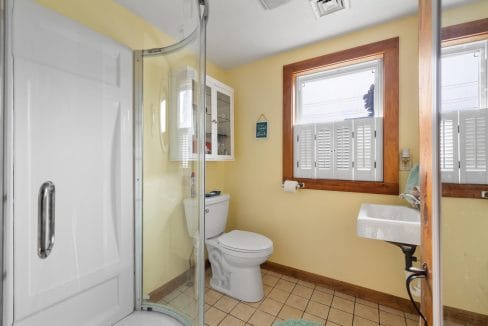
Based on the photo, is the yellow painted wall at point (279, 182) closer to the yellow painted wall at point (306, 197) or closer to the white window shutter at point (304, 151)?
the yellow painted wall at point (306, 197)

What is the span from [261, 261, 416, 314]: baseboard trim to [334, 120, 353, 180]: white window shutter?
91 centimetres

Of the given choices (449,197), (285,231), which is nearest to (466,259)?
(449,197)

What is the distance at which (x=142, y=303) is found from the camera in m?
1.61

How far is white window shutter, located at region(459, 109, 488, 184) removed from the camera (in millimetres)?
610

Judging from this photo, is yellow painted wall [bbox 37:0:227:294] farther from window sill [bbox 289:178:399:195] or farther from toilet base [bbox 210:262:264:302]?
window sill [bbox 289:178:399:195]

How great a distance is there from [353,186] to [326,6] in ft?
4.45

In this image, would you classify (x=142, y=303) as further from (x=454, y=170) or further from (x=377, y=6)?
(x=377, y=6)

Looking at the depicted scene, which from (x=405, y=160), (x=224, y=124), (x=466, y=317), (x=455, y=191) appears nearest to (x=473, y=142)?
(x=455, y=191)

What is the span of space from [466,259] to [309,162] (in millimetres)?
1511

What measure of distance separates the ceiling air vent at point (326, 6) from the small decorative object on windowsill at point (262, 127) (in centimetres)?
98

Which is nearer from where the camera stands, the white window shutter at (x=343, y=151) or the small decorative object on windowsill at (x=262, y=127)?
the white window shutter at (x=343, y=151)

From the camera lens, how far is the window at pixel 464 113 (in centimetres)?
62

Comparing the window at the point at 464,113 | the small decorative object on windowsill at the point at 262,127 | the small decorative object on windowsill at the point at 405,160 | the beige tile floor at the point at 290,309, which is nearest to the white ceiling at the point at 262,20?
the small decorative object on windowsill at the point at 262,127

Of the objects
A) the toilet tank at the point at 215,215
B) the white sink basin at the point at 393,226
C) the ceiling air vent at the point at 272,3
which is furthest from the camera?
the toilet tank at the point at 215,215
